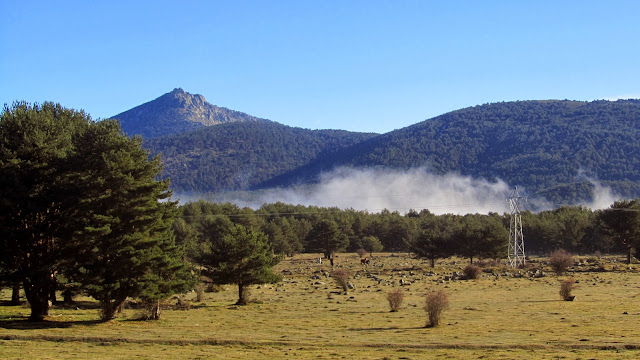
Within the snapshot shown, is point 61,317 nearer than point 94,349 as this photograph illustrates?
No

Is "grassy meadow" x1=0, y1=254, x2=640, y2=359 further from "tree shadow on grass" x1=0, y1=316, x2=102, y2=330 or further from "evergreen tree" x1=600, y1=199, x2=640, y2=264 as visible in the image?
"evergreen tree" x1=600, y1=199, x2=640, y2=264

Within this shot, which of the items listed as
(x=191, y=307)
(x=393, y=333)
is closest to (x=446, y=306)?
(x=393, y=333)

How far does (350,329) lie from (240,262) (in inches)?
624

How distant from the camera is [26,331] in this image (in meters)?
24.5

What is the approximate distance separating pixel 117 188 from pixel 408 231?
309 feet

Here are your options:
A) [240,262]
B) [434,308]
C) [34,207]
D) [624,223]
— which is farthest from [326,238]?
[34,207]

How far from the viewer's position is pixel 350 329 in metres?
26.5

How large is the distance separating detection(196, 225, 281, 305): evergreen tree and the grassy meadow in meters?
1.77

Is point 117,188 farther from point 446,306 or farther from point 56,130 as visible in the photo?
point 446,306

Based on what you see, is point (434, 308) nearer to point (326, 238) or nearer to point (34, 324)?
point (34, 324)

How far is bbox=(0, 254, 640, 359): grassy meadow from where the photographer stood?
19922 millimetres

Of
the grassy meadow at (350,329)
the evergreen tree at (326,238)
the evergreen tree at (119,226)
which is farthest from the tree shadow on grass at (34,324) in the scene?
the evergreen tree at (326,238)

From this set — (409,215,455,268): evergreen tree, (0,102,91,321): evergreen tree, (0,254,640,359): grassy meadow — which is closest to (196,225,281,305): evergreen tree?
(0,254,640,359): grassy meadow

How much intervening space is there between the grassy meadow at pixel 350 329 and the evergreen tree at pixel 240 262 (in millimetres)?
1773
